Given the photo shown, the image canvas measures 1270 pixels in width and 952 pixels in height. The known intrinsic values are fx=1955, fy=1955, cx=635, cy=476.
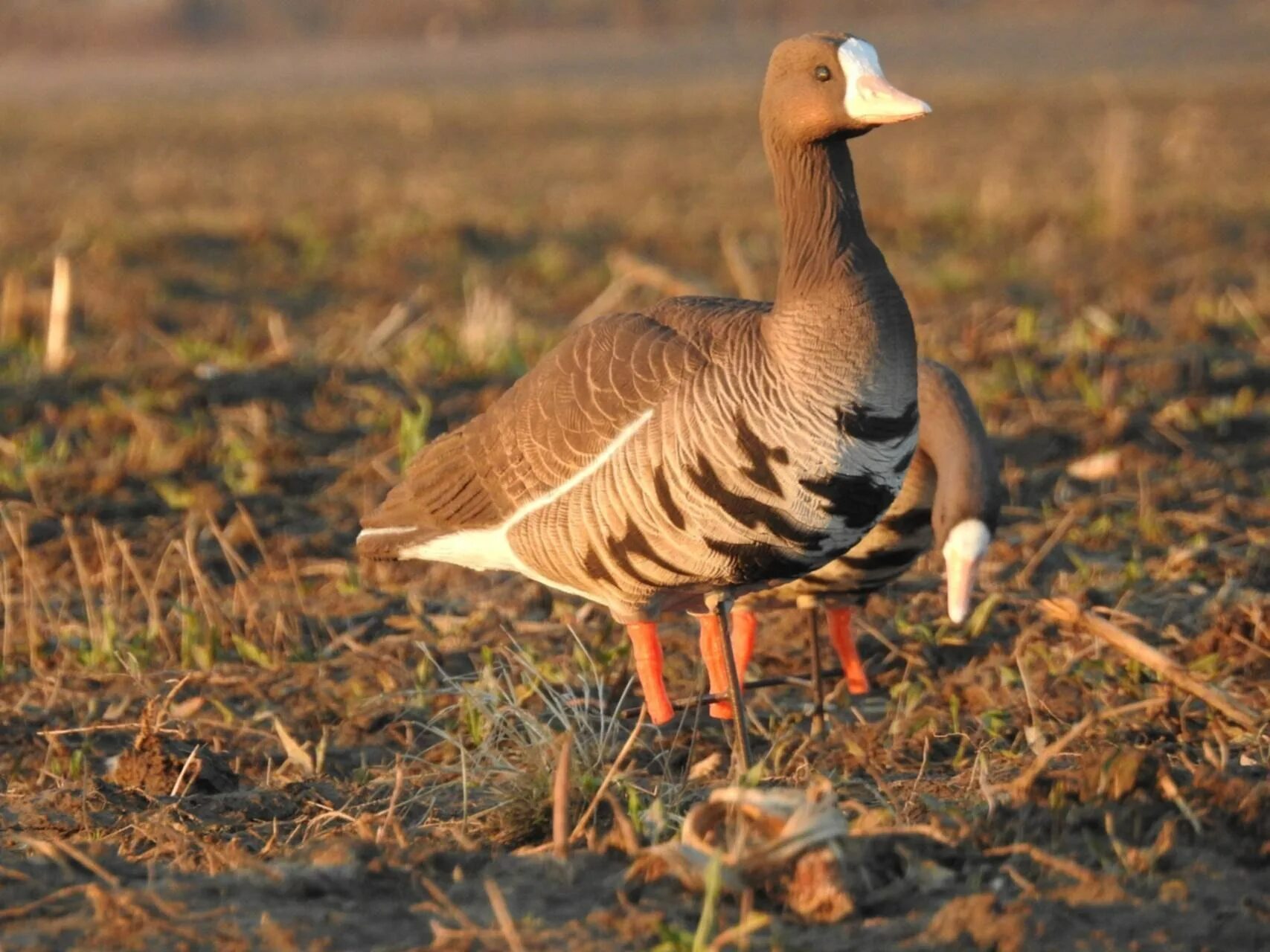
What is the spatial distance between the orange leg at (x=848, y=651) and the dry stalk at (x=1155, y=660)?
2.42 ft

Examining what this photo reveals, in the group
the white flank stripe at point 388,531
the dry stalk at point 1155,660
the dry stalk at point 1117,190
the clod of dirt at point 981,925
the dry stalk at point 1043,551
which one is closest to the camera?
the clod of dirt at point 981,925

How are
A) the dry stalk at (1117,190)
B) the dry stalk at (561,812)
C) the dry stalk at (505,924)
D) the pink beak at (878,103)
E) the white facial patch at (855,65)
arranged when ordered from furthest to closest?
the dry stalk at (1117,190)
the white facial patch at (855,65)
the pink beak at (878,103)
the dry stalk at (561,812)
the dry stalk at (505,924)

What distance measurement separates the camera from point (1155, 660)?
523cm

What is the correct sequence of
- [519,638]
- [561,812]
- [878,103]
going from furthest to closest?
1. [519,638]
2. [878,103]
3. [561,812]

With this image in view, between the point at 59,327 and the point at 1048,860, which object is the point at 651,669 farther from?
the point at 59,327

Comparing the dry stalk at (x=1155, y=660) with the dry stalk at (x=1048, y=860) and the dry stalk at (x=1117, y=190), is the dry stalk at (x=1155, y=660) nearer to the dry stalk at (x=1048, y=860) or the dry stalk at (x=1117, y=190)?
the dry stalk at (x=1048, y=860)

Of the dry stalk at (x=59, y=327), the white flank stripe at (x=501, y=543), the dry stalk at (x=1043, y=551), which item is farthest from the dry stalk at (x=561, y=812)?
the dry stalk at (x=59, y=327)

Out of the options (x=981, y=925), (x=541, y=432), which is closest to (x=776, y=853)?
(x=981, y=925)

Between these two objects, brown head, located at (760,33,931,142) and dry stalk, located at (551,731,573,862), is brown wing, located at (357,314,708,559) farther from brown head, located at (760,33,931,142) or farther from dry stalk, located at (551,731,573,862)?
dry stalk, located at (551,731,573,862)

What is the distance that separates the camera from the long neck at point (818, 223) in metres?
5.00

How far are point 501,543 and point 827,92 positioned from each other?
61.0 inches

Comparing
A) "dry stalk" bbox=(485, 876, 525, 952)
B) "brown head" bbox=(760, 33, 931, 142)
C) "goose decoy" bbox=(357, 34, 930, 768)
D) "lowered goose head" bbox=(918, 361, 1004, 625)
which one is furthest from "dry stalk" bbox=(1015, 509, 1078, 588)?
"dry stalk" bbox=(485, 876, 525, 952)

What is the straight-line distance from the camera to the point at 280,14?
73875mm

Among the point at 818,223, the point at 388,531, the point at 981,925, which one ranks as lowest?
the point at 981,925
